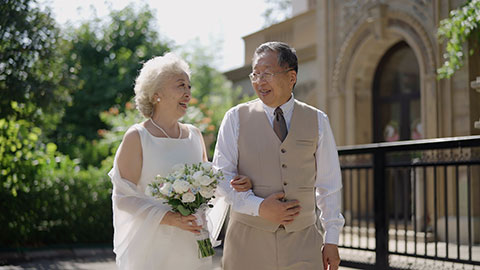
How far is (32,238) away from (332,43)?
301 inches

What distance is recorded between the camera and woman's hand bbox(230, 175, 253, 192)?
2891 mm

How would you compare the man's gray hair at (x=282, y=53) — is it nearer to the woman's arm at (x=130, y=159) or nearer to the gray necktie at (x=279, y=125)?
the gray necktie at (x=279, y=125)

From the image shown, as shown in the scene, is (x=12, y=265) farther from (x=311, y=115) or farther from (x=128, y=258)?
(x=311, y=115)

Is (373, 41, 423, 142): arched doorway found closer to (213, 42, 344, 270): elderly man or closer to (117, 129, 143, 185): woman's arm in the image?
(213, 42, 344, 270): elderly man

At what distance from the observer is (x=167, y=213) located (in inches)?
131

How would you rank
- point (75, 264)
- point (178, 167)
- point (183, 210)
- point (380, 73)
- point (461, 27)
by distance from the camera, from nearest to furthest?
point (183, 210) → point (178, 167) → point (461, 27) → point (75, 264) → point (380, 73)

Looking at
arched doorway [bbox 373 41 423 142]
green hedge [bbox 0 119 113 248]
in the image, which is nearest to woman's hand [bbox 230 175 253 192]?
green hedge [bbox 0 119 113 248]

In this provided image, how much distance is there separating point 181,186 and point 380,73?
397 inches

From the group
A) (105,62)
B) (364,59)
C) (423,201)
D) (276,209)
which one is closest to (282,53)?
(276,209)

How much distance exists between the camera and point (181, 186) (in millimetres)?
3059

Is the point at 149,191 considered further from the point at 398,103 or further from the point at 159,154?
the point at 398,103

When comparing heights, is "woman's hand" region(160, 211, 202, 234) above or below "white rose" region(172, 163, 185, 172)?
below

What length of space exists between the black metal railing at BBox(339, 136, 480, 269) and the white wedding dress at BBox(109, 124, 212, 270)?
11.1 feet

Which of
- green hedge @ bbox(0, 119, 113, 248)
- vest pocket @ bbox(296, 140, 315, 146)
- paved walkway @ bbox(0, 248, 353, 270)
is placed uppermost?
vest pocket @ bbox(296, 140, 315, 146)
